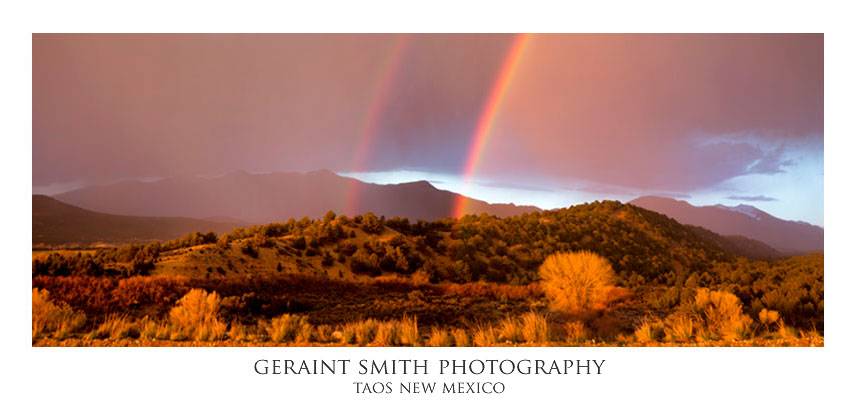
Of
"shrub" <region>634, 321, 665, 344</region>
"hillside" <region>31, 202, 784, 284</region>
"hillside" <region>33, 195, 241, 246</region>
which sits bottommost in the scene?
"shrub" <region>634, 321, 665, 344</region>

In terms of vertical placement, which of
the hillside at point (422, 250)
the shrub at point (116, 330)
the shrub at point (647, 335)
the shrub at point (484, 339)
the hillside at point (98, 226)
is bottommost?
the shrub at point (647, 335)

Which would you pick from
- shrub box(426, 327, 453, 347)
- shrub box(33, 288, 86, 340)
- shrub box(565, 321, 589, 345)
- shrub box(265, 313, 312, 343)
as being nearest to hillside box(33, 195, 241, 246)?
shrub box(33, 288, 86, 340)

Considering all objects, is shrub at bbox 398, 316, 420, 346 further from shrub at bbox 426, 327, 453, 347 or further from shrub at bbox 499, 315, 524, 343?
shrub at bbox 499, 315, 524, 343

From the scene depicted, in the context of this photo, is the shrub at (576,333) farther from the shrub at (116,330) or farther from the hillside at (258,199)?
the hillside at (258,199)

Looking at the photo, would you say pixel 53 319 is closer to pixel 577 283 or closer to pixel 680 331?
pixel 577 283

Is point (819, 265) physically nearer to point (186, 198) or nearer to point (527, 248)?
point (527, 248)

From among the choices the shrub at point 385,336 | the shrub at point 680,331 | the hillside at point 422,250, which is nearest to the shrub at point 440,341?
the shrub at point 385,336
